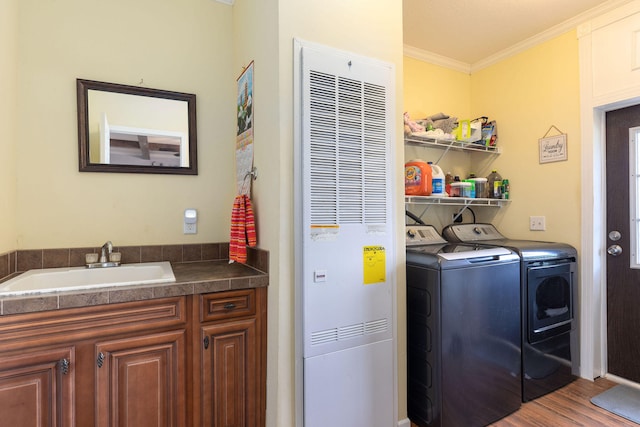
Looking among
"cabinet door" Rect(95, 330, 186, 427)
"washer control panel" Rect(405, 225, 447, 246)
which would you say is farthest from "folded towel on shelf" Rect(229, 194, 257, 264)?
"washer control panel" Rect(405, 225, 447, 246)

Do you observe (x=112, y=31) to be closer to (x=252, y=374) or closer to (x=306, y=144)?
(x=306, y=144)

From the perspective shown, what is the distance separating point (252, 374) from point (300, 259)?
0.63 m

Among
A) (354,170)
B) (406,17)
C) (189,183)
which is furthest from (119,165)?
(406,17)

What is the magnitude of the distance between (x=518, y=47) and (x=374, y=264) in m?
2.43

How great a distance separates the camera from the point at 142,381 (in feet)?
4.54

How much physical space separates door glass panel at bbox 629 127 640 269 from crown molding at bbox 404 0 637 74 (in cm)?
85

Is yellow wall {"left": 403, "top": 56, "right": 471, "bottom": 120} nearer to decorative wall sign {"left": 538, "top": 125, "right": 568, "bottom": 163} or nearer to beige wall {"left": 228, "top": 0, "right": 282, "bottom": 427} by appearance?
decorative wall sign {"left": 538, "top": 125, "right": 568, "bottom": 163}

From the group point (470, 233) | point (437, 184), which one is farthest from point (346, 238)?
point (470, 233)

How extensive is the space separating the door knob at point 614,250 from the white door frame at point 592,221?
31mm

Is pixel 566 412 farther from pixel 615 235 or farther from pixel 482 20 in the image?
pixel 482 20

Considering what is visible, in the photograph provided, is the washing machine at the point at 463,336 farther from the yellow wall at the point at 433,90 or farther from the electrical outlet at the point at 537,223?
the yellow wall at the point at 433,90

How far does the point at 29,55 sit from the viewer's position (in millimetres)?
1708

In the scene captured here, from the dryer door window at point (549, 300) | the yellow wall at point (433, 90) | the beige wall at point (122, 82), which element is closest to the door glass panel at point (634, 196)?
the dryer door window at point (549, 300)

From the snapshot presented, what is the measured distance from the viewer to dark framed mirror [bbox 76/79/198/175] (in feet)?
5.98
